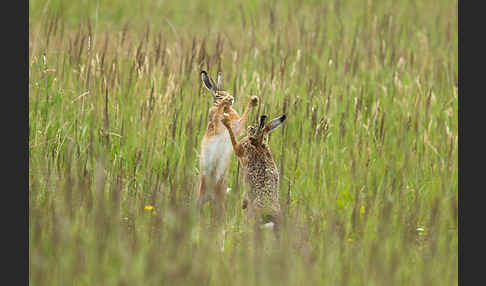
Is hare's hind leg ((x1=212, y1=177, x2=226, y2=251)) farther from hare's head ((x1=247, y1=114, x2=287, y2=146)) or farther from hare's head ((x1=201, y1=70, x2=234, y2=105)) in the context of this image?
hare's head ((x1=201, y1=70, x2=234, y2=105))

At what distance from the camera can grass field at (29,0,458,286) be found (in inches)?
147

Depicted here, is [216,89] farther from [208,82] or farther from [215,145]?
[215,145]

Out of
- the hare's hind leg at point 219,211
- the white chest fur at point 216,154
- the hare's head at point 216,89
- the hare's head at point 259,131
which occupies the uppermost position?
the hare's head at point 216,89

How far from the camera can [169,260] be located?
11.8ft

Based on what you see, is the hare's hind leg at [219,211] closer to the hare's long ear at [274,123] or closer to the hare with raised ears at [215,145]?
the hare with raised ears at [215,145]

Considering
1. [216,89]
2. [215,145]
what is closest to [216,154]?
[215,145]

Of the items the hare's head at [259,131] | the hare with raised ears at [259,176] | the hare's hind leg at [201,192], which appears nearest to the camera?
the hare's head at [259,131]

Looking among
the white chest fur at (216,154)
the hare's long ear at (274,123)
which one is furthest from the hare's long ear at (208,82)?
the hare's long ear at (274,123)

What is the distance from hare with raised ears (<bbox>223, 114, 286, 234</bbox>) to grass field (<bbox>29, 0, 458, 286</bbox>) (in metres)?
0.12

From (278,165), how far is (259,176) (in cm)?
123

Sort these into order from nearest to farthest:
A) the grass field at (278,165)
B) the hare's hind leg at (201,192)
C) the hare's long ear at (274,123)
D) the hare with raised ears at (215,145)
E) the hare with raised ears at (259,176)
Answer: the grass field at (278,165), the hare's long ear at (274,123), the hare with raised ears at (259,176), the hare with raised ears at (215,145), the hare's hind leg at (201,192)

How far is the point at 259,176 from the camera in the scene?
4195 millimetres

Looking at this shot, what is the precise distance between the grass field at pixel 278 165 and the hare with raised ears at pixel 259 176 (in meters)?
0.12

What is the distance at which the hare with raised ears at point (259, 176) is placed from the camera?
13.6 feet
